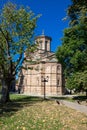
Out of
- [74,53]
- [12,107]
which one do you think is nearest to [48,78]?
[74,53]

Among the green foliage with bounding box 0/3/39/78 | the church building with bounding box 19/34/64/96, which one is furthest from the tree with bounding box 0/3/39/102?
the church building with bounding box 19/34/64/96

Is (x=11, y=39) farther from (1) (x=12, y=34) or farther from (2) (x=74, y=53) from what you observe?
(2) (x=74, y=53)

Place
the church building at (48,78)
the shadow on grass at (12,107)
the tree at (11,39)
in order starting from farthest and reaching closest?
the church building at (48,78) < the tree at (11,39) < the shadow on grass at (12,107)

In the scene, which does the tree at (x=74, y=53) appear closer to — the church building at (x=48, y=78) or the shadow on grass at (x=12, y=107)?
the shadow on grass at (x=12, y=107)

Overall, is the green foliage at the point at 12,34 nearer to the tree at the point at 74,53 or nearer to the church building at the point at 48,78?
the tree at the point at 74,53

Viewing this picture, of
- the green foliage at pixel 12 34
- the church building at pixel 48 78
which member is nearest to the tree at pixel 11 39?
the green foliage at pixel 12 34

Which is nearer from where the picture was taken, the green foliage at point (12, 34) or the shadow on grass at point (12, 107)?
the shadow on grass at point (12, 107)

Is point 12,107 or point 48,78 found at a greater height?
point 48,78

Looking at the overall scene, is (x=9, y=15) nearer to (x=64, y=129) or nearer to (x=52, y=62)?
(x=64, y=129)

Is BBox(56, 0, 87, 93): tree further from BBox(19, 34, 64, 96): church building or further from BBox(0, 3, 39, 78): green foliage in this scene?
BBox(19, 34, 64, 96): church building

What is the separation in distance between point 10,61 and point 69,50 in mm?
13588

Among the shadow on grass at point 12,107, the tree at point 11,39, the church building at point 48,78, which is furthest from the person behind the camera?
the church building at point 48,78

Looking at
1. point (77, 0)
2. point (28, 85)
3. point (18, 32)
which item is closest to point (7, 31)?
point (18, 32)

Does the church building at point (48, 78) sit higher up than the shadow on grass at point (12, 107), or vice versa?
the church building at point (48, 78)
